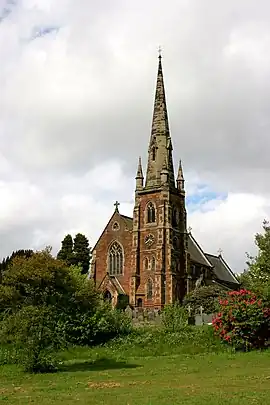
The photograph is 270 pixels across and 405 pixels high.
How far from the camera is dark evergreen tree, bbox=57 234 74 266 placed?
88.1 meters

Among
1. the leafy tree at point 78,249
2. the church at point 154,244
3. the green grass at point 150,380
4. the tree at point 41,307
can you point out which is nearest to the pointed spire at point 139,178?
the church at point 154,244

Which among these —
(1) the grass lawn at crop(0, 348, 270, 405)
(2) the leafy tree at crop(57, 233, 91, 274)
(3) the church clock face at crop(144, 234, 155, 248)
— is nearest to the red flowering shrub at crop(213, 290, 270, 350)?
(1) the grass lawn at crop(0, 348, 270, 405)

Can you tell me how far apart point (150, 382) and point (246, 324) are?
14494 mm

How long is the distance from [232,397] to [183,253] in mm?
64929

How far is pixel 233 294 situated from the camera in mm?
36969

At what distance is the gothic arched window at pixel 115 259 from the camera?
268 feet

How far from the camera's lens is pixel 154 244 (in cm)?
7881

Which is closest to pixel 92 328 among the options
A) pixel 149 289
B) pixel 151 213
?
pixel 149 289

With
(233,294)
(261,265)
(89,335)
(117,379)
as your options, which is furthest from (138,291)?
(117,379)

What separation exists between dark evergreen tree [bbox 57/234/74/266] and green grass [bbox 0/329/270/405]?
50.6m

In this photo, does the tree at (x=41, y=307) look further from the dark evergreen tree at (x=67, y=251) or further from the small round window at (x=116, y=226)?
the dark evergreen tree at (x=67, y=251)

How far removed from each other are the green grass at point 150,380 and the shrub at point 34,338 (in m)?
0.75

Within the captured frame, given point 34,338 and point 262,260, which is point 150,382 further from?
point 262,260

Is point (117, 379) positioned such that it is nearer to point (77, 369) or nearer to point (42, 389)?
point (42, 389)
